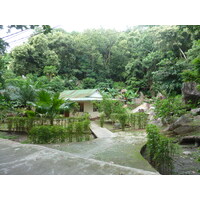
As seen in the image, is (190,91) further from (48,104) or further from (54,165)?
(54,165)

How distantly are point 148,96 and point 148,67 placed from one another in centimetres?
Answer: 346

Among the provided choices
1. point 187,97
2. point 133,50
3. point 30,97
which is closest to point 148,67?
point 133,50

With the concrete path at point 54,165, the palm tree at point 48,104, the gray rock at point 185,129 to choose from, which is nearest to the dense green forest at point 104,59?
the gray rock at point 185,129

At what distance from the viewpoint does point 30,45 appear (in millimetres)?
18500

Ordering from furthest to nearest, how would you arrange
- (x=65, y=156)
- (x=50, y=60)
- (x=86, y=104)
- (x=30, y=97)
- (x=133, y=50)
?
(x=133, y=50)
(x=50, y=60)
(x=86, y=104)
(x=30, y=97)
(x=65, y=156)

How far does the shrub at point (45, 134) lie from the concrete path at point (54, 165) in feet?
6.19

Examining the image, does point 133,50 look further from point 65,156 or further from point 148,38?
point 65,156

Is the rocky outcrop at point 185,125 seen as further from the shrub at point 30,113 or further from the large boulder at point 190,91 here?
the shrub at point 30,113

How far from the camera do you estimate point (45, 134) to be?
5137 millimetres

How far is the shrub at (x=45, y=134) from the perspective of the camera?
16.7ft

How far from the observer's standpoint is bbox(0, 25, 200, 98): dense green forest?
14148 mm

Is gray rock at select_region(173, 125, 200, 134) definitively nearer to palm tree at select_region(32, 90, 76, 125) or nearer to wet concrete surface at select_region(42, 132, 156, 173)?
wet concrete surface at select_region(42, 132, 156, 173)

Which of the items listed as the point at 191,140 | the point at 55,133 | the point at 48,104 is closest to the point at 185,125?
the point at 191,140
